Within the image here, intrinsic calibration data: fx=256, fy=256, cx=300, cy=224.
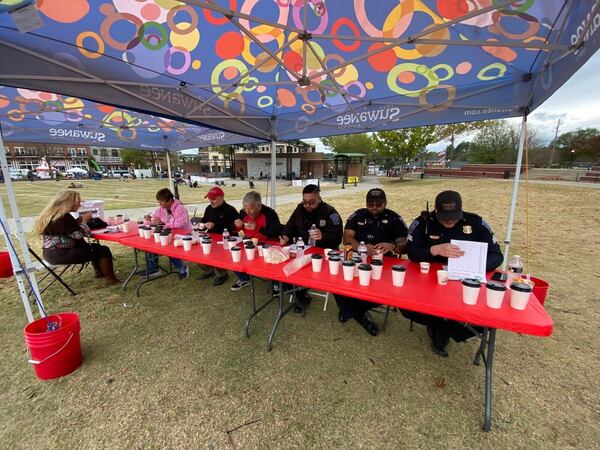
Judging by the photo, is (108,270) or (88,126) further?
(88,126)

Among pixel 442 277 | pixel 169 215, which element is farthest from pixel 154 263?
pixel 442 277

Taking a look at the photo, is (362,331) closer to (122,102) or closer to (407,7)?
(407,7)

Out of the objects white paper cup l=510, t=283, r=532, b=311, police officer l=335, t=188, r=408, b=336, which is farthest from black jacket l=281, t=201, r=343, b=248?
white paper cup l=510, t=283, r=532, b=311

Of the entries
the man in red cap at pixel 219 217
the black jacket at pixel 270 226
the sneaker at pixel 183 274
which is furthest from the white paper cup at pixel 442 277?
the sneaker at pixel 183 274

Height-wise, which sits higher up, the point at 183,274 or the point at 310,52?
the point at 310,52

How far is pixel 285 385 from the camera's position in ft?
6.96

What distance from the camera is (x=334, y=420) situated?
183 centimetres

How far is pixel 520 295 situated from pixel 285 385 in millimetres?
1792

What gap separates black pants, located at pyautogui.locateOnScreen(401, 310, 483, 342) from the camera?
7.22ft

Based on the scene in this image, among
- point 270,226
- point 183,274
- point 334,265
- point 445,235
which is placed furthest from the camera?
point 183,274

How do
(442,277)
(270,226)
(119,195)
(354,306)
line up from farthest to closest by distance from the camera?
(119,195) < (270,226) < (354,306) < (442,277)

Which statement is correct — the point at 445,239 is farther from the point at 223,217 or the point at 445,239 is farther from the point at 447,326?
the point at 223,217

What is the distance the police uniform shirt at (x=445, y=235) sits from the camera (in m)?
2.22

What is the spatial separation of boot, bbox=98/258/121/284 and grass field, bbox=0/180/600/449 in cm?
49
